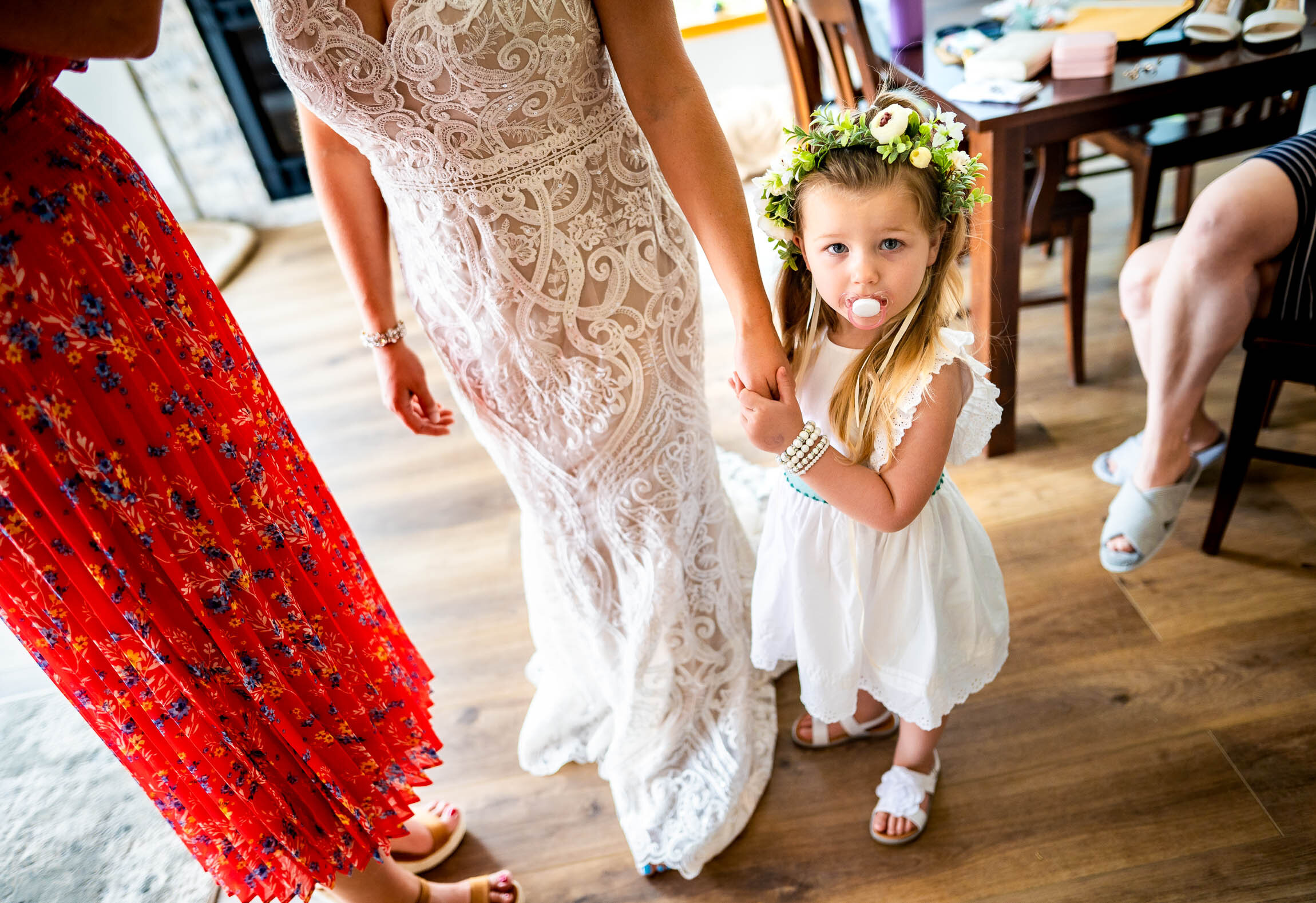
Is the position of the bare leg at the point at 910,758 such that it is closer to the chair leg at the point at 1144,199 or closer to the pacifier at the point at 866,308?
the pacifier at the point at 866,308

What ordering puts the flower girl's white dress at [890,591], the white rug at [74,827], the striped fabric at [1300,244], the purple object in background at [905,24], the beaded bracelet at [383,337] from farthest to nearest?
the purple object in background at [905,24] → the white rug at [74,827] → the striped fabric at [1300,244] → the beaded bracelet at [383,337] → the flower girl's white dress at [890,591]

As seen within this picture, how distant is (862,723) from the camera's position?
155 centimetres

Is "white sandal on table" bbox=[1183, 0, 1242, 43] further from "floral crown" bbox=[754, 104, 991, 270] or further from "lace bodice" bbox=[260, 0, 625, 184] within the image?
"lace bodice" bbox=[260, 0, 625, 184]

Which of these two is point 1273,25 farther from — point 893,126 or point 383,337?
point 383,337

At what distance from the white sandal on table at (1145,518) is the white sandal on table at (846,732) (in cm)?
59

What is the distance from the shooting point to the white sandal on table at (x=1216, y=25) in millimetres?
1694

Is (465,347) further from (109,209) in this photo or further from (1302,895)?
(1302,895)

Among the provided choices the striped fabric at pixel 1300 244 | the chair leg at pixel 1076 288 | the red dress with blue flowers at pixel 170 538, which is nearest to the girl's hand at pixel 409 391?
the red dress with blue flowers at pixel 170 538

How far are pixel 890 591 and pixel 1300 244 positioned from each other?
0.96 meters

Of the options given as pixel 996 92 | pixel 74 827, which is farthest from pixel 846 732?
pixel 74 827

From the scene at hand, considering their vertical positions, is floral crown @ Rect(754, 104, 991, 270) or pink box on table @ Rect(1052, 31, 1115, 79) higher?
floral crown @ Rect(754, 104, 991, 270)

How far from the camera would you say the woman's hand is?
1038mm

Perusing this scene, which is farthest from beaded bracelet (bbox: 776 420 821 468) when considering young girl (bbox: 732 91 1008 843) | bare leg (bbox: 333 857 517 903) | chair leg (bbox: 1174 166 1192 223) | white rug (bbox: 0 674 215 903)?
chair leg (bbox: 1174 166 1192 223)

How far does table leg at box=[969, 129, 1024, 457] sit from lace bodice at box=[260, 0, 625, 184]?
36.6 inches
